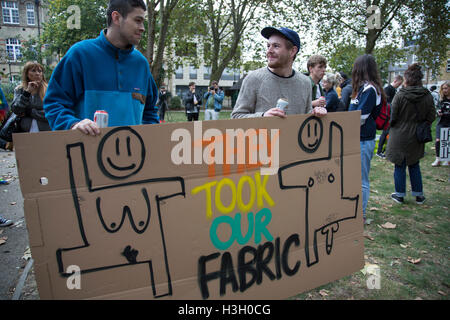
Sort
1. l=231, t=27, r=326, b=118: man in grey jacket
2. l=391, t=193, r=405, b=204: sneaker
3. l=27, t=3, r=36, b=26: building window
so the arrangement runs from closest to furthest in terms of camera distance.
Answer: l=231, t=27, r=326, b=118: man in grey jacket < l=391, t=193, r=405, b=204: sneaker < l=27, t=3, r=36, b=26: building window

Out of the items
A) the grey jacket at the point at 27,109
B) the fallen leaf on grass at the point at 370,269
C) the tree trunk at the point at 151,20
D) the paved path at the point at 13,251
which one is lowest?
the fallen leaf on grass at the point at 370,269

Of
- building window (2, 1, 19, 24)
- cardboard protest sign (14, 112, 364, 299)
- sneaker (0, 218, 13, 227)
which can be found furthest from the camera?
building window (2, 1, 19, 24)

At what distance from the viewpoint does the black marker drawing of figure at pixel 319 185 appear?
186 cm

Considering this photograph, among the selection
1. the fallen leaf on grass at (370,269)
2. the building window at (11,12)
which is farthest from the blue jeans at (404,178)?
the building window at (11,12)

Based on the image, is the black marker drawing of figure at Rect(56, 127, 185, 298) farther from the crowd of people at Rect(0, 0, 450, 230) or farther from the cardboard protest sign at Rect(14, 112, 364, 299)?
the crowd of people at Rect(0, 0, 450, 230)

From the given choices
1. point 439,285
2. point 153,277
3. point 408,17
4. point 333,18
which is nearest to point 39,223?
point 153,277

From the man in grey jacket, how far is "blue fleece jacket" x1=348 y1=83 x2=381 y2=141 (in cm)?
121

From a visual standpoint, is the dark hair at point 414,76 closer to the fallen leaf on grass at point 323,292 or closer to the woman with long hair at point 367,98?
the woman with long hair at point 367,98

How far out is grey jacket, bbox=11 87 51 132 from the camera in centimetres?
352

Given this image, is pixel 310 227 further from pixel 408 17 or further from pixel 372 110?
pixel 408 17

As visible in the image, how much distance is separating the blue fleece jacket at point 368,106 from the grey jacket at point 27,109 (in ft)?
12.1

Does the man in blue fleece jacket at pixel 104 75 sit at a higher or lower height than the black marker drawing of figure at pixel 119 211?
higher

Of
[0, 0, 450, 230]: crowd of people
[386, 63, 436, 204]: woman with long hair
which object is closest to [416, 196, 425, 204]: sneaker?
[386, 63, 436, 204]: woman with long hair

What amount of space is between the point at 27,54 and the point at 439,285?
33939 mm
